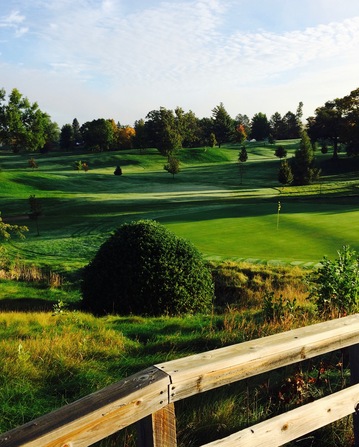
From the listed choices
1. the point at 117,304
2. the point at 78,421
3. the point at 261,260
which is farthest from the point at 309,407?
the point at 261,260

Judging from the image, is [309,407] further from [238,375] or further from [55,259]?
[55,259]

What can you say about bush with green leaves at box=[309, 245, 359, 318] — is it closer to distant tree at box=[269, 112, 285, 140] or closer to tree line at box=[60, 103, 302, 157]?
tree line at box=[60, 103, 302, 157]

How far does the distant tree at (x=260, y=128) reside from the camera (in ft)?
453

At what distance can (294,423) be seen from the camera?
3.02 m

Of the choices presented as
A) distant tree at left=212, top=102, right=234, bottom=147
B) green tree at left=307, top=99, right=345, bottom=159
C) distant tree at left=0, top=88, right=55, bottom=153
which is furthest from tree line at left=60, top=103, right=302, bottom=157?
distant tree at left=0, top=88, right=55, bottom=153

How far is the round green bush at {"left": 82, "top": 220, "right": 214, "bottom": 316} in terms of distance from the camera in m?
11.8

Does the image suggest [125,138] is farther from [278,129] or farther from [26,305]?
[26,305]

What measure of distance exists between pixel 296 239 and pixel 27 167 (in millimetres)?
72873

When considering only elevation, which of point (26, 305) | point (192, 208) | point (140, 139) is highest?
point (140, 139)

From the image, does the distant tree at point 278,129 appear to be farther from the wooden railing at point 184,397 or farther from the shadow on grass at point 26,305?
the wooden railing at point 184,397

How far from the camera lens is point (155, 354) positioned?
22.5 feet

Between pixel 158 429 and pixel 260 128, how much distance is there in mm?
140666

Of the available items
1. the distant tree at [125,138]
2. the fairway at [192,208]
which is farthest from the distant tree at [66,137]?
the fairway at [192,208]

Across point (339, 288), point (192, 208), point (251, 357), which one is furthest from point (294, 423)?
point (192, 208)
